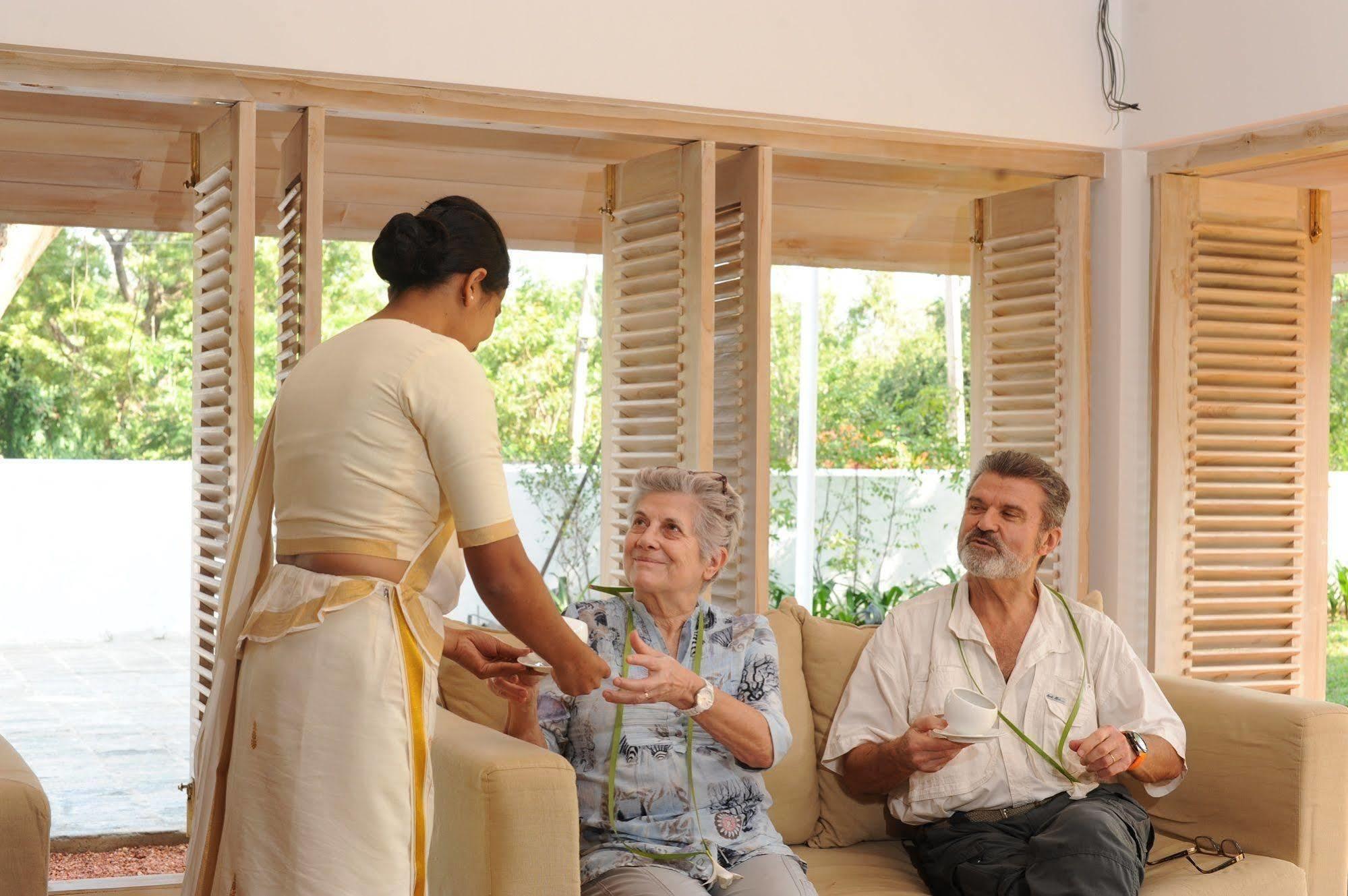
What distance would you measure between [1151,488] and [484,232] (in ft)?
8.57

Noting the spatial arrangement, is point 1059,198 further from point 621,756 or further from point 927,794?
point 621,756

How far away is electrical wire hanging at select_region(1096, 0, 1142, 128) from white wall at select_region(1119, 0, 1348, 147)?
0.02 m

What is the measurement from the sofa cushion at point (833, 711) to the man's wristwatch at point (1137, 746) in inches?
19.2

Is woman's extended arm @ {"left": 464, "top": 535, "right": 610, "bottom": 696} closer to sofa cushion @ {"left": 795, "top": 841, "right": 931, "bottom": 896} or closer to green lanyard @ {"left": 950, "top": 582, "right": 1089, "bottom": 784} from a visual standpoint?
sofa cushion @ {"left": 795, "top": 841, "right": 931, "bottom": 896}

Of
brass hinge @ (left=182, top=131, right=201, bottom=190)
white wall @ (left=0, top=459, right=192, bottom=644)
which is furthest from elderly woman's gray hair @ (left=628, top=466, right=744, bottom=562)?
white wall @ (left=0, top=459, right=192, bottom=644)

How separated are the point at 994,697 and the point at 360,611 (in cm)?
135

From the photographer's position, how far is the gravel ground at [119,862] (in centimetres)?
414

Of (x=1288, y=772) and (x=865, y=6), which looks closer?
(x=1288, y=772)

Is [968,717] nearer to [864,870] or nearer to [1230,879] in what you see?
[864,870]

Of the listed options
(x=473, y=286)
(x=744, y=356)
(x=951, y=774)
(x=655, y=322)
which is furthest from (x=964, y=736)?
(x=655, y=322)

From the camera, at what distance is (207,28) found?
306 cm

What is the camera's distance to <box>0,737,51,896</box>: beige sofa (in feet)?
6.31

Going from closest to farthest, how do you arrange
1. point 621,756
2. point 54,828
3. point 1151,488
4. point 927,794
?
point 621,756
point 927,794
point 1151,488
point 54,828

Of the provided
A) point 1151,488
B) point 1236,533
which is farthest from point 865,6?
point 1236,533
